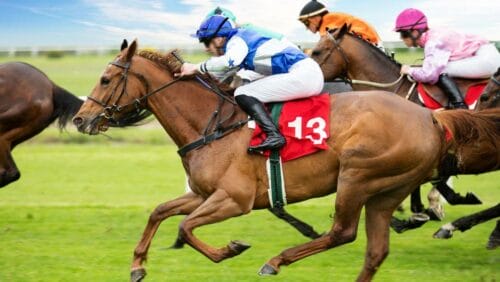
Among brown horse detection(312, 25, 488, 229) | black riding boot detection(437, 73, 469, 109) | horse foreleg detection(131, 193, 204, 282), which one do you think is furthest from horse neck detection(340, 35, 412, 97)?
horse foreleg detection(131, 193, 204, 282)

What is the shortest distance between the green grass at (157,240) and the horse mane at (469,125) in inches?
40.8

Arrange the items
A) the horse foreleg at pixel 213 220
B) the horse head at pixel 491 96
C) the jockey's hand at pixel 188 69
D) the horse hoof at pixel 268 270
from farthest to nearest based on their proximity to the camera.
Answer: the horse head at pixel 491 96 → the jockey's hand at pixel 188 69 → the horse foreleg at pixel 213 220 → the horse hoof at pixel 268 270

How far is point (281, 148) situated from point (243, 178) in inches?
13.0

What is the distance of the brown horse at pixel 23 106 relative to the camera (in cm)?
927

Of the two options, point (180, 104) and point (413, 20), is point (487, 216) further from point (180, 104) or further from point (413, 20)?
point (180, 104)

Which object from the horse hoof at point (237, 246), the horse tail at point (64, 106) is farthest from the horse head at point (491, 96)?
the horse tail at point (64, 106)

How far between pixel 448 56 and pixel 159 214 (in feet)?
9.78

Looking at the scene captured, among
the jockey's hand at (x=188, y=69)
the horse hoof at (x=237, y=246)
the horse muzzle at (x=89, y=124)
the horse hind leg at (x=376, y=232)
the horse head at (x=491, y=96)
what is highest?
the jockey's hand at (x=188, y=69)

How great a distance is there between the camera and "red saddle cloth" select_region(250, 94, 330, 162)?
6160mm

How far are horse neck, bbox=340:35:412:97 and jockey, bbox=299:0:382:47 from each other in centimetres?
44

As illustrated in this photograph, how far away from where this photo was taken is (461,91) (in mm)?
7844

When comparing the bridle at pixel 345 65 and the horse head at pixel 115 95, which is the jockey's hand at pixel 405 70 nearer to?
the bridle at pixel 345 65

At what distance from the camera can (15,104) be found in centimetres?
930

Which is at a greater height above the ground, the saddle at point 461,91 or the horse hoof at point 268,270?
the saddle at point 461,91
